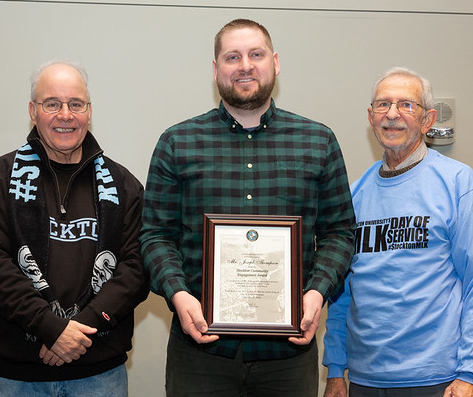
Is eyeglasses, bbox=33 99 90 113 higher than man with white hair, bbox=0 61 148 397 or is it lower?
higher

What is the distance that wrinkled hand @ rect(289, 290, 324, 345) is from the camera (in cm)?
216

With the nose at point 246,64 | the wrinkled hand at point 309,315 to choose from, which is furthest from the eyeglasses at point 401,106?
the wrinkled hand at point 309,315

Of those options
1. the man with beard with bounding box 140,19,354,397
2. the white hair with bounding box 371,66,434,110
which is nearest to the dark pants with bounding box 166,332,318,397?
the man with beard with bounding box 140,19,354,397

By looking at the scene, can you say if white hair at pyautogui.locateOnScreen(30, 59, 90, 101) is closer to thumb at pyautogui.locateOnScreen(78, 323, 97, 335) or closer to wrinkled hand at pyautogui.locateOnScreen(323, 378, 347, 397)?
thumb at pyautogui.locateOnScreen(78, 323, 97, 335)

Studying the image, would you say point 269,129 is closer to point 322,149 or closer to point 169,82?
point 322,149

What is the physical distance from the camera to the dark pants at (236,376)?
233 centimetres

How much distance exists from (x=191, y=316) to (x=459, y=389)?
100 cm

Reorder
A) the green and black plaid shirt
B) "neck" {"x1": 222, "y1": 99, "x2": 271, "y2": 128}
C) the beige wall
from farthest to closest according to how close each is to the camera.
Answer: the beige wall → "neck" {"x1": 222, "y1": 99, "x2": 271, "y2": 128} → the green and black plaid shirt

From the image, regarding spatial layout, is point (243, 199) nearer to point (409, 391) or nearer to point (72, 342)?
point (72, 342)

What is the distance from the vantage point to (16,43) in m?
3.64

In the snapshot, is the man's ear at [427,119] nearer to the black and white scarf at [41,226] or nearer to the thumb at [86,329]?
the black and white scarf at [41,226]

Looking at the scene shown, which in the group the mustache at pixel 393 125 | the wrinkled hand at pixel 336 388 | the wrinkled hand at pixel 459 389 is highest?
the mustache at pixel 393 125

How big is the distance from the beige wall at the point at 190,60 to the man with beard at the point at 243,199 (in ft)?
4.16

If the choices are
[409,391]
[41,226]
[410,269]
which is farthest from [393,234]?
[41,226]
